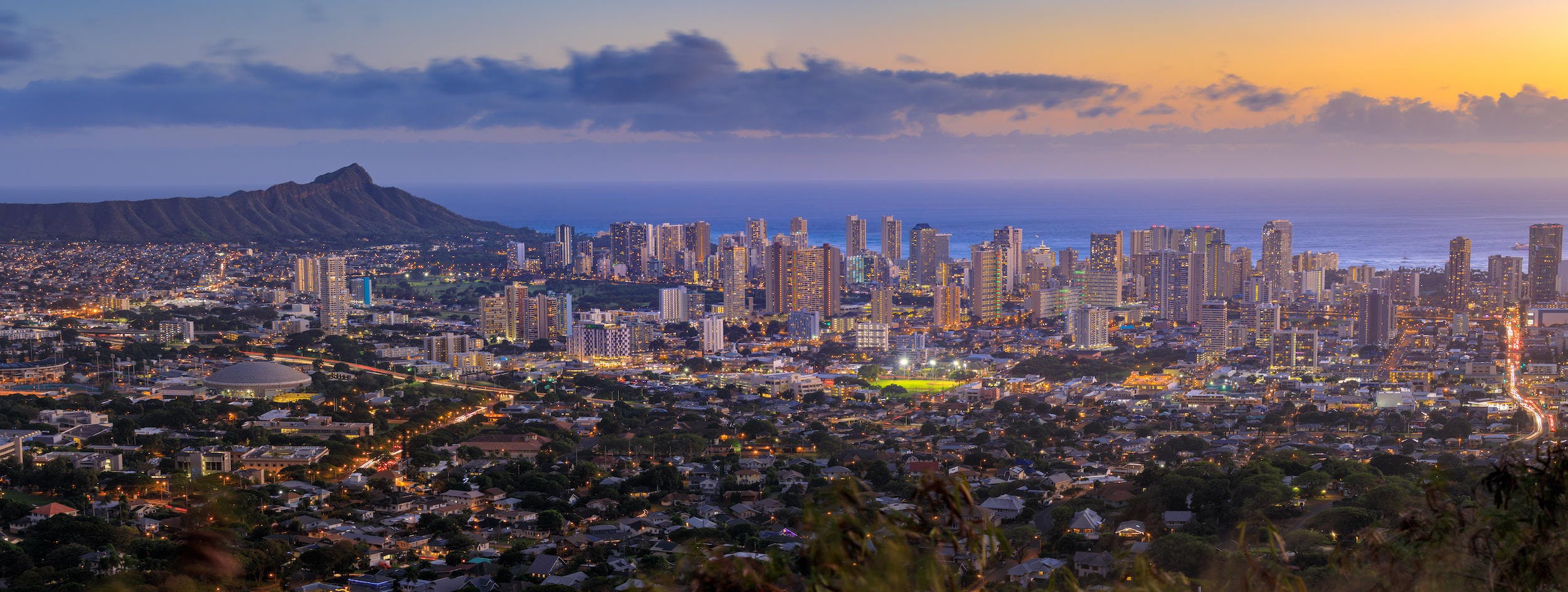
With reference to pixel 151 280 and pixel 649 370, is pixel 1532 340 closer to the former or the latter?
pixel 649 370

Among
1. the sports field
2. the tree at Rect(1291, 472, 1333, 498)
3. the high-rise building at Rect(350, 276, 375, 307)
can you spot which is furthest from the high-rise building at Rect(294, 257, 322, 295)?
the tree at Rect(1291, 472, 1333, 498)

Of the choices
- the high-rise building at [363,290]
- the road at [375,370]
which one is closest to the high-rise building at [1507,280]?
the road at [375,370]

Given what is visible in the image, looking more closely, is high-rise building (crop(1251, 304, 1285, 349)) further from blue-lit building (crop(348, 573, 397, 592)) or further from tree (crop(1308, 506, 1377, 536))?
blue-lit building (crop(348, 573, 397, 592))

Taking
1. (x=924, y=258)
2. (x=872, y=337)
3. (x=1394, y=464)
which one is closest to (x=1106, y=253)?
(x=924, y=258)

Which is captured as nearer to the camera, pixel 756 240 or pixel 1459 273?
pixel 1459 273

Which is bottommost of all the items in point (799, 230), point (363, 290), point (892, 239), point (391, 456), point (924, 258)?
point (391, 456)

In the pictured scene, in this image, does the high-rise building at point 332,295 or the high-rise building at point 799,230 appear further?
the high-rise building at point 799,230

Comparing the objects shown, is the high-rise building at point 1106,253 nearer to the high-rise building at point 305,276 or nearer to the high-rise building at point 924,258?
the high-rise building at point 924,258

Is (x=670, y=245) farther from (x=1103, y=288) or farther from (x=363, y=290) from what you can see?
(x=1103, y=288)
